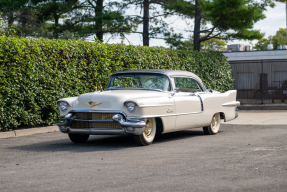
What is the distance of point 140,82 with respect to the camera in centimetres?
1009

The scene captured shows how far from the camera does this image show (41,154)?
814 cm

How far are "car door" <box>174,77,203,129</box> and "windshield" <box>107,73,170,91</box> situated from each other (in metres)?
0.34

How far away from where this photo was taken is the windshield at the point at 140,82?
9891 millimetres

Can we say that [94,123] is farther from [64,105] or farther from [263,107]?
[263,107]

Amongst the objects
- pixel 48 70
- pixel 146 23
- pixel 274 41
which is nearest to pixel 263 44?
pixel 274 41

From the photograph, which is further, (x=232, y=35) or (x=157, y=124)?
(x=232, y=35)

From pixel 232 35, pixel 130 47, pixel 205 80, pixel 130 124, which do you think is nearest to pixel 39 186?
pixel 130 124

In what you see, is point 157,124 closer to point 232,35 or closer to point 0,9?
point 232,35

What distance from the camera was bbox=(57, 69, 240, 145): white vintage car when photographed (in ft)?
28.4

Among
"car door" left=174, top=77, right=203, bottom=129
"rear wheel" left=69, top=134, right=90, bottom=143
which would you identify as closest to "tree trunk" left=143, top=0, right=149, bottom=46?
"car door" left=174, top=77, right=203, bottom=129

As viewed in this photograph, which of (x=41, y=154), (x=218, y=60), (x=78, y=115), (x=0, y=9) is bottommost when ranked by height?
(x=41, y=154)

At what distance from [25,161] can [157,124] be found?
3057mm

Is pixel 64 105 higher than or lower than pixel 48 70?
lower

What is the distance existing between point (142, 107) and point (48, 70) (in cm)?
473
